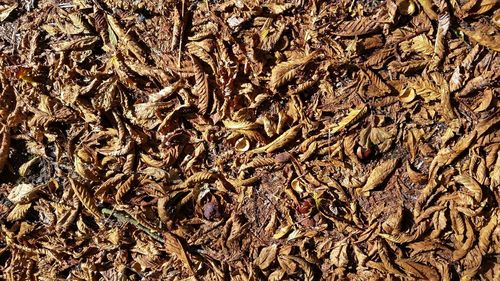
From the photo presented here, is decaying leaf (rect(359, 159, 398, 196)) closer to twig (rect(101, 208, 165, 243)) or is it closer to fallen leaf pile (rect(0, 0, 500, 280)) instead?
fallen leaf pile (rect(0, 0, 500, 280))

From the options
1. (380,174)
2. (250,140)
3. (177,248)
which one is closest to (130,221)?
(177,248)

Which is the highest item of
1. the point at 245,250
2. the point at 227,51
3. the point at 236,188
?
the point at 227,51

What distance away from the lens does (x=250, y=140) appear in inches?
66.1

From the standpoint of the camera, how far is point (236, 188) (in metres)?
1.71

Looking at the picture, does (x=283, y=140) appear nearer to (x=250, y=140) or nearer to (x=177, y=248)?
(x=250, y=140)

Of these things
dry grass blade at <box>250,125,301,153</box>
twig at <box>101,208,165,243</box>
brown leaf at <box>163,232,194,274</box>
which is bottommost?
brown leaf at <box>163,232,194,274</box>

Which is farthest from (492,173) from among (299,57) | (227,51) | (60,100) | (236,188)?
(60,100)

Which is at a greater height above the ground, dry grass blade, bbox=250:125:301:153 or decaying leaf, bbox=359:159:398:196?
dry grass blade, bbox=250:125:301:153

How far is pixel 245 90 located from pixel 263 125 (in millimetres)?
126

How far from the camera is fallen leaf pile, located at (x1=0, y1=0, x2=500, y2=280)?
5.31 feet

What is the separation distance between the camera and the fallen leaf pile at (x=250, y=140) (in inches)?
63.7

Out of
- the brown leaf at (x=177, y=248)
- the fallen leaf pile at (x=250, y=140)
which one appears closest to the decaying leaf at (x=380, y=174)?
the fallen leaf pile at (x=250, y=140)

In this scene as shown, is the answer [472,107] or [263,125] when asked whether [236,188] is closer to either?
[263,125]

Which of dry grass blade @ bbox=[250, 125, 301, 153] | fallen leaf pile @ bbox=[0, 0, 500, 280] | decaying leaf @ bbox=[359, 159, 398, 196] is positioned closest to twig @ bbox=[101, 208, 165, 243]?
fallen leaf pile @ bbox=[0, 0, 500, 280]
